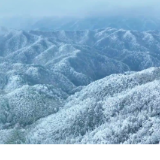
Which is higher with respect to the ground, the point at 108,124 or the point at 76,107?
the point at 108,124

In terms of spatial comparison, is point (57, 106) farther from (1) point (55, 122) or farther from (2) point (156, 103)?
(2) point (156, 103)

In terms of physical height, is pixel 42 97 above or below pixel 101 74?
above

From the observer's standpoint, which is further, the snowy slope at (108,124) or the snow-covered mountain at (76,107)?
the snow-covered mountain at (76,107)

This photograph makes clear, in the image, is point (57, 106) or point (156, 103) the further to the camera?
point (57, 106)

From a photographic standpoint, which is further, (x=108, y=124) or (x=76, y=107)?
(x=76, y=107)

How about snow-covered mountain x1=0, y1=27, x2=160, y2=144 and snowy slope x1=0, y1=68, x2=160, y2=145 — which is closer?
snowy slope x1=0, y1=68, x2=160, y2=145

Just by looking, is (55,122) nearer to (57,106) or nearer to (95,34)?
(57,106)

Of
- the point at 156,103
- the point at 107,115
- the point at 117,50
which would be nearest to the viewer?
the point at 156,103

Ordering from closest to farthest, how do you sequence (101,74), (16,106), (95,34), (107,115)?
1. (107,115)
2. (16,106)
3. (101,74)
4. (95,34)
